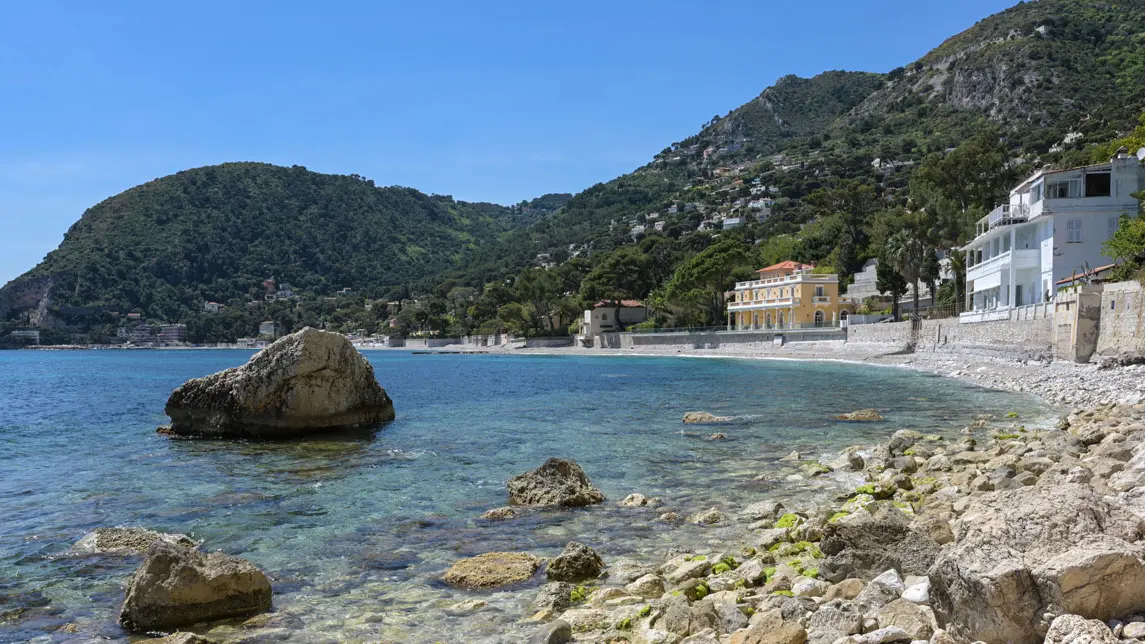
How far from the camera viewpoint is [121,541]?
10.7 m

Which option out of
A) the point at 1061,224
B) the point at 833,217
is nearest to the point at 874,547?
the point at 1061,224

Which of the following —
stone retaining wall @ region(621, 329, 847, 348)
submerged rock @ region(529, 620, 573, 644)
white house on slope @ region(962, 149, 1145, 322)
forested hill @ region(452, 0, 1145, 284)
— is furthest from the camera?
forested hill @ region(452, 0, 1145, 284)

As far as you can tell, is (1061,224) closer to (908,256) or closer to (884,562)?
(908,256)

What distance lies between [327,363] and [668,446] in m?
10.6

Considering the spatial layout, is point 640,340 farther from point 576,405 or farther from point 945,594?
point 945,594

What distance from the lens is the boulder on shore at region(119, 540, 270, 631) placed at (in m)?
7.77

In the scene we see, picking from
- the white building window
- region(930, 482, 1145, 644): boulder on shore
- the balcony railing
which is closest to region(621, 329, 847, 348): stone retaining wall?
the balcony railing

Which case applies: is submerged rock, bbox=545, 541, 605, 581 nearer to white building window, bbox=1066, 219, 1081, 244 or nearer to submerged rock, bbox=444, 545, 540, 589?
submerged rock, bbox=444, 545, 540, 589

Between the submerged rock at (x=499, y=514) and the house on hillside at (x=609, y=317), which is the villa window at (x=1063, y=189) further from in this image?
the house on hillside at (x=609, y=317)

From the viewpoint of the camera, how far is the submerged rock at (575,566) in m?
8.93

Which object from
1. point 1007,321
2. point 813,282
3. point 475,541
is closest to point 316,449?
point 475,541

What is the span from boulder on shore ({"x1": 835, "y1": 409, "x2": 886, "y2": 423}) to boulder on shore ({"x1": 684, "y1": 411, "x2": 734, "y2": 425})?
138 inches

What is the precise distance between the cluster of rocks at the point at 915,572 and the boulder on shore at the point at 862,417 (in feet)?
35.0

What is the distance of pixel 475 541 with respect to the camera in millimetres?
10797
